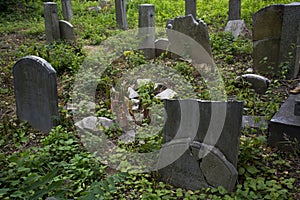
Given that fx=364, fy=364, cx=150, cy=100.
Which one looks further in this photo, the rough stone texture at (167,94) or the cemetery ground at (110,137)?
the rough stone texture at (167,94)

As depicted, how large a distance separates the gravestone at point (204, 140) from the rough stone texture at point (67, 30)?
5165 mm

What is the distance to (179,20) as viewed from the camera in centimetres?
666

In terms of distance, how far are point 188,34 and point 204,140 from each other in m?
3.70

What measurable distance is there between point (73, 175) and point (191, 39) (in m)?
3.92

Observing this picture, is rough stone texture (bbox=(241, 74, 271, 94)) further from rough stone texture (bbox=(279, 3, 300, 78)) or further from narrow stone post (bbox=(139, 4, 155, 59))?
narrow stone post (bbox=(139, 4, 155, 59))

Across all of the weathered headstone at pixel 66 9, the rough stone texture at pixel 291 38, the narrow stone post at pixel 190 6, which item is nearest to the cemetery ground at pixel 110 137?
the rough stone texture at pixel 291 38

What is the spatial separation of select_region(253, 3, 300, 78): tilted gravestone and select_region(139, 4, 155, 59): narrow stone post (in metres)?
1.90

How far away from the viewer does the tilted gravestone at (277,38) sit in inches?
216

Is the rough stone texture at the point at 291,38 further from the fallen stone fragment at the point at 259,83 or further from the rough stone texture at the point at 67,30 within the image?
the rough stone texture at the point at 67,30

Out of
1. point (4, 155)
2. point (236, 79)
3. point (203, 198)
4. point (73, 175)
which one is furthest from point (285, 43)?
point (4, 155)

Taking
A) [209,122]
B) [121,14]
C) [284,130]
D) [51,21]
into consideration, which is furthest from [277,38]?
[121,14]

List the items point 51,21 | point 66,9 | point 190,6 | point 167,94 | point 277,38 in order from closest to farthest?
point 167,94, point 277,38, point 51,21, point 190,6, point 66,9

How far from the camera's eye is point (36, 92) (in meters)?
4.44

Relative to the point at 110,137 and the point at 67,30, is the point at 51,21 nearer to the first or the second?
the point at 67,30
